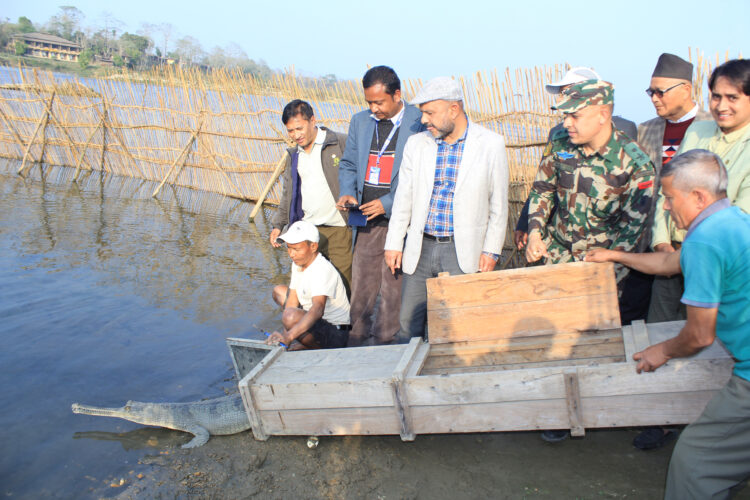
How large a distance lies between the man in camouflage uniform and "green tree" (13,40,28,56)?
67.1 m

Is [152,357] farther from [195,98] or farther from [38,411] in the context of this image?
[195,98]

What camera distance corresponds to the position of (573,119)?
9.02 ft

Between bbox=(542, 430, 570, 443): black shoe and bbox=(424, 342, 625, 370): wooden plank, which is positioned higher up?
bbox=(424, 342, 625, 370): wooden plank

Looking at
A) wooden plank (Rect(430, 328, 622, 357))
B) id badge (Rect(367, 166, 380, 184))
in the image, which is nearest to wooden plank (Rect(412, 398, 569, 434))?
wooden plank (Rect(430, 328, 622, 357))

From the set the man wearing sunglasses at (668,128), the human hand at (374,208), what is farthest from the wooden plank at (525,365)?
the human hand at (374,208)

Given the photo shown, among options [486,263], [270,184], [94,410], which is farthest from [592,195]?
[270,184]

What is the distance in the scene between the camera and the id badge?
3876 mm

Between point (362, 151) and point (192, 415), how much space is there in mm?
2174

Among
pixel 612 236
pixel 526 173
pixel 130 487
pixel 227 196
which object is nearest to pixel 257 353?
pixel 130 487

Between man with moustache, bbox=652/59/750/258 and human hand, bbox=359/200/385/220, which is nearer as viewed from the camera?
man with moustache, bbox=652/59/750/258

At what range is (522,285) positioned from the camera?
2.98m

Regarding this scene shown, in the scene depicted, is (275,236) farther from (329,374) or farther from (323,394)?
(323,394)

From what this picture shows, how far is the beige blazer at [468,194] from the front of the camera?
3166mm

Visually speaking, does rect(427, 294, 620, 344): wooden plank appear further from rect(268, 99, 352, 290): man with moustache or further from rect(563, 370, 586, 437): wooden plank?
rect(268, 99, 352, 290): man with moustache
